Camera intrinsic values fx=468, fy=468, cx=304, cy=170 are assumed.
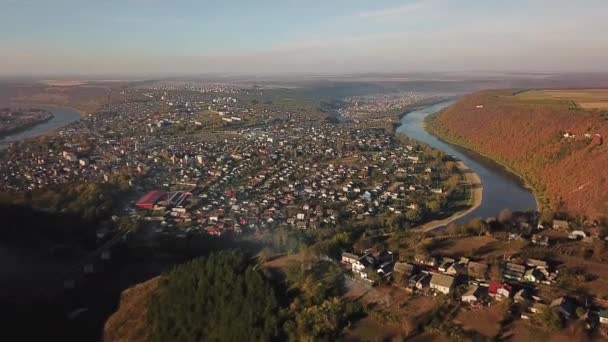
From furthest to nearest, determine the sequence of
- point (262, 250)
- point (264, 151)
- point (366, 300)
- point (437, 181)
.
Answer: point (264, 151) → point (437, 181) → point (262, 250) → point (366, 300)

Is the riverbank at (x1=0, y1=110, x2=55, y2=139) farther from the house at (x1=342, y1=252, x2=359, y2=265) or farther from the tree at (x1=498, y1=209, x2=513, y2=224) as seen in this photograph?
the tree at (x1=498, y1=209, x2=513, y2=224)

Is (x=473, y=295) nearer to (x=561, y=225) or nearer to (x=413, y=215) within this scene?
(x=561, y=225)

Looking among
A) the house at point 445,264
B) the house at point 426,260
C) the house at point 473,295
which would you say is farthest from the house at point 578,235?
the house at point 473,295

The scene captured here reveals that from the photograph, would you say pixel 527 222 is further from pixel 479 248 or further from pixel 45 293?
pixel 45 293

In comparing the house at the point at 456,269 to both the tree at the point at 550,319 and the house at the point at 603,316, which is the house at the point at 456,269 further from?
the house at the point at 603,316

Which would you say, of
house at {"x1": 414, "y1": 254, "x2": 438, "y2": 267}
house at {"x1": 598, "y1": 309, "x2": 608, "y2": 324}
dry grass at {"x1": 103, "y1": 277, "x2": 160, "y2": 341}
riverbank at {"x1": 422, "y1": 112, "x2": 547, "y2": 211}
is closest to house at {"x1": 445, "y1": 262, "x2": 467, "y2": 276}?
house at {"x1": 414, "y1": 254, "x2": 438, "y2": 267}

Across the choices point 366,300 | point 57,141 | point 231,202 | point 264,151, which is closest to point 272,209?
point 231,202

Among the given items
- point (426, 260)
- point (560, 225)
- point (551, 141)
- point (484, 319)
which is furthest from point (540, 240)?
point (551, 141)
